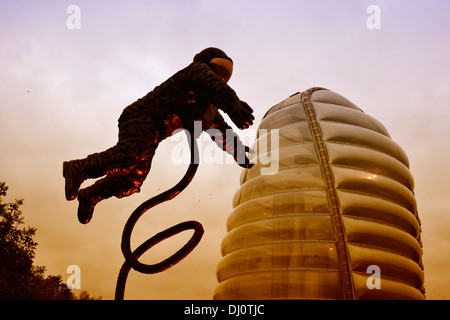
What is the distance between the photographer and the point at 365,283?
1032 cm

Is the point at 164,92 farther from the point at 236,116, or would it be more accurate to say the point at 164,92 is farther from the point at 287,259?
the point at 287,259

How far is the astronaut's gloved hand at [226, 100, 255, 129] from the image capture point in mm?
2773

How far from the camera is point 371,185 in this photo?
12211 millimetres

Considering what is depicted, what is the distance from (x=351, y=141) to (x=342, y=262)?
4.74 m

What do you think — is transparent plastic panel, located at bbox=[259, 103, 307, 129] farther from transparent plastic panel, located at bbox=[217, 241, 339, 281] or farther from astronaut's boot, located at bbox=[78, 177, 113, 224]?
astronaut's boot, located at bbox=[78, 177, 113, 224]

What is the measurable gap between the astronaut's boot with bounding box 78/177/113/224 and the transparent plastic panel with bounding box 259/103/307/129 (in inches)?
450

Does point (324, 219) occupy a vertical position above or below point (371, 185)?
below

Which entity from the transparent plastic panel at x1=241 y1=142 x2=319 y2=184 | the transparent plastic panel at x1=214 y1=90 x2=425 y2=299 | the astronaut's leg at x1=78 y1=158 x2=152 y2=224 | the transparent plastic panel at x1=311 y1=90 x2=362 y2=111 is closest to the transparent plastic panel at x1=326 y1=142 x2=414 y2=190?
the transparent plastic panel at x1=214 y1=90 x2=425 y2=299

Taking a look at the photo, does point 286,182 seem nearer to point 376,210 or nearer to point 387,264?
point 376,210

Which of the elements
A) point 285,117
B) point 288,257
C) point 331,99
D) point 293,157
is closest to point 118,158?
point 288,257

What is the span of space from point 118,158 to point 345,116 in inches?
499

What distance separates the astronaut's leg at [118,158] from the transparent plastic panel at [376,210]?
9.24m

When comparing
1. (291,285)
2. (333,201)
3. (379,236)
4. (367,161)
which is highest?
(367,161)

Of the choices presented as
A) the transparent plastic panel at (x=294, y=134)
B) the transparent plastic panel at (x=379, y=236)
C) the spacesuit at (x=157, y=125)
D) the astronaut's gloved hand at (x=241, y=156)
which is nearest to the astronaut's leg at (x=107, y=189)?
the spacesuit at (x=157, y=125)
